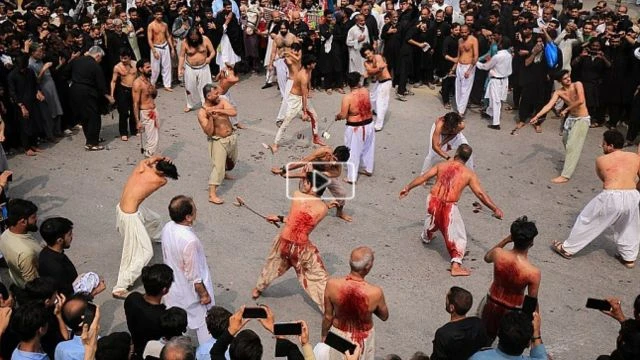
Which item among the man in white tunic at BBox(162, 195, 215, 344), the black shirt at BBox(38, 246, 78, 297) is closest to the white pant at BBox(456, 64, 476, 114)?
the man in white tunic at BBox(162, 195, 215, 344)

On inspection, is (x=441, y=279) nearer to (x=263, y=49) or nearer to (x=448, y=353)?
(x=448, y=353)

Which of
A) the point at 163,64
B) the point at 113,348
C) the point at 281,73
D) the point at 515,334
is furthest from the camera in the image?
the point at 163,64

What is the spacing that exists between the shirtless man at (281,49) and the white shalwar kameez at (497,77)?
11.7ft

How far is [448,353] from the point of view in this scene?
177 inches

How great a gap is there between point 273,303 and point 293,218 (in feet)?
3.65

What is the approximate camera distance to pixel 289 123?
37.1 ft

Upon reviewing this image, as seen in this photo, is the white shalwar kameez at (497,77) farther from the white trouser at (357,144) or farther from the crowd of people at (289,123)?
the white trouser at (357,144)

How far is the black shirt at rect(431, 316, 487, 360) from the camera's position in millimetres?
4453

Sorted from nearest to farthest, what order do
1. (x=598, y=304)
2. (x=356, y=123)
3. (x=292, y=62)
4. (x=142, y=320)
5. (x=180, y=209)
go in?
(x=598, y=304) < (x=142, y=320) < (x=180, y=209) < (x=356, y=123) < (x=292, y=62)

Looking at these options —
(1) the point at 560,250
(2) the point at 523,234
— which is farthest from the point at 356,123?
(2) the point at 523,234

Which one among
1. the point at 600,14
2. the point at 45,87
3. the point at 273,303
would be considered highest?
the point at 600,14

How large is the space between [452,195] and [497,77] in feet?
16.5

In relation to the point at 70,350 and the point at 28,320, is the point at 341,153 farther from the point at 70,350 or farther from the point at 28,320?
the point at 28,320

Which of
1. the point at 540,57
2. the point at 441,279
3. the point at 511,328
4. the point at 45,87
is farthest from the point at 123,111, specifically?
the point at 511,328
